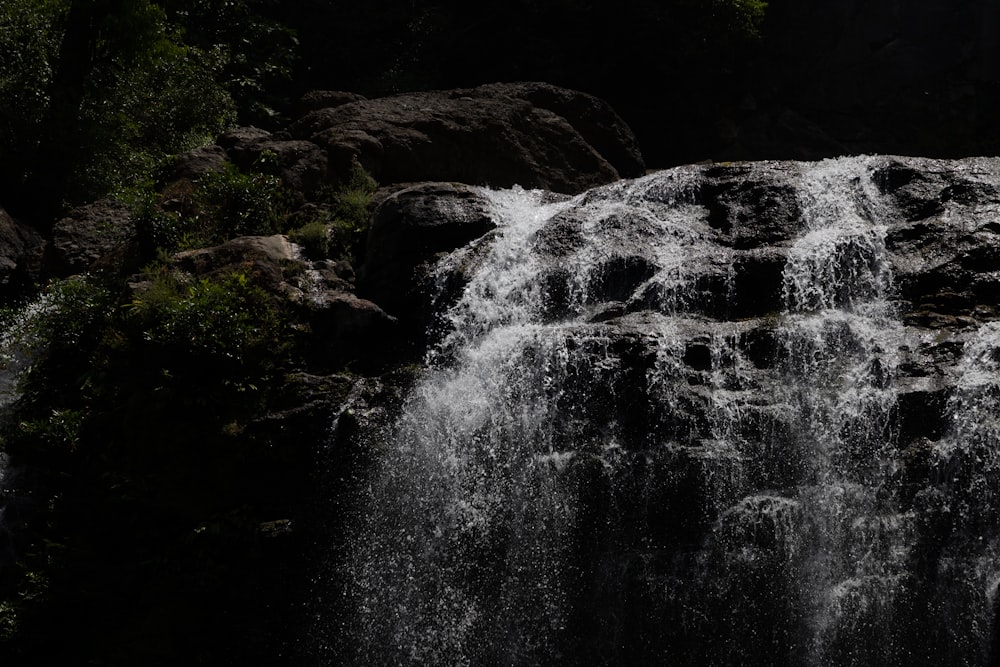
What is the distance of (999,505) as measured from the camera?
23.5 ft

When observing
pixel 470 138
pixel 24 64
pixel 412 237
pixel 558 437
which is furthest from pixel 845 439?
pixel 24 64

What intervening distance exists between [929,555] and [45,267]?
10.3 metres

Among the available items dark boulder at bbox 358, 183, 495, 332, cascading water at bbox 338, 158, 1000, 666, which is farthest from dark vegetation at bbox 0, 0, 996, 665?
cascading water at bbox 338, 158, 1000, 666

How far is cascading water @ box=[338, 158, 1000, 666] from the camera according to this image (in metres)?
7.35

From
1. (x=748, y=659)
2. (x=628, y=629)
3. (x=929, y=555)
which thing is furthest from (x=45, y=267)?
(x=929, y=555)

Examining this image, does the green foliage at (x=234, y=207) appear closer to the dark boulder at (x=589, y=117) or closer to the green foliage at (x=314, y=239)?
the green foliage at (x=314, y=239)

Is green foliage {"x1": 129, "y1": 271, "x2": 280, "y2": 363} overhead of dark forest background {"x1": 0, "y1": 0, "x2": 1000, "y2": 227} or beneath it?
beneath

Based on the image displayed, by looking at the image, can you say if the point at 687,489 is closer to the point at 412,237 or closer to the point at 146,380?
the point at 412,237

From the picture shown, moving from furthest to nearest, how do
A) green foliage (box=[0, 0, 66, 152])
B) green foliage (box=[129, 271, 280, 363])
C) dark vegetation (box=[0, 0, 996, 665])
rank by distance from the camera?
green foliage (box=[0, 0, 66, 152])
green foliage (box=[129, 271, 280, 363])
dark vegetation (box=[0, 0, 996, 665])

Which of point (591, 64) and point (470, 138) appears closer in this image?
point (470, 138)

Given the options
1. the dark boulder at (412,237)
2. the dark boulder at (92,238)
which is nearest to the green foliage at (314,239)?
the dark boulder at (412,237)

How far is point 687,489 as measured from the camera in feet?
25.8

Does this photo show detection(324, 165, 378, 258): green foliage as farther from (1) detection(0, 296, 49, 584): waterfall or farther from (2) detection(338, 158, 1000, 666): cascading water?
(1) detection(0, 296, 49, 584): waterfall

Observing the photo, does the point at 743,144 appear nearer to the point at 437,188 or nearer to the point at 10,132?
the point at 437,188
